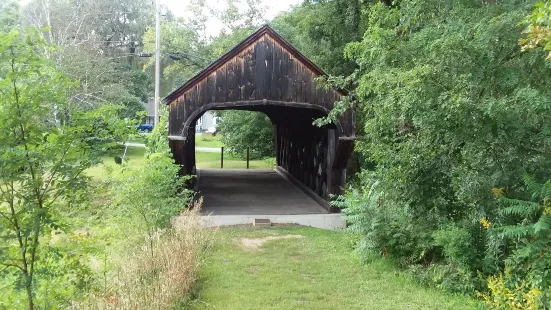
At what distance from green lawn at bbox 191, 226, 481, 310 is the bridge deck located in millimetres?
3100

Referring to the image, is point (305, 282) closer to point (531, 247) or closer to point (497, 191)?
point (497, 191)

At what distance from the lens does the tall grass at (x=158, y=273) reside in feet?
13.2

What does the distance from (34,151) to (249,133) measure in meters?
23.9

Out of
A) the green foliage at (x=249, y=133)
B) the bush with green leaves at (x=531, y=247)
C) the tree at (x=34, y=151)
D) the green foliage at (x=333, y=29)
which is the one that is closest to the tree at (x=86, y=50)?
the green foliage at (x=249, y=133)

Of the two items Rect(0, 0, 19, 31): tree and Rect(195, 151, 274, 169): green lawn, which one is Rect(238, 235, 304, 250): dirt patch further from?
Rect(195, 151, 274, 169): green lawn

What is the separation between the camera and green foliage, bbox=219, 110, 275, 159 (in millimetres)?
26438

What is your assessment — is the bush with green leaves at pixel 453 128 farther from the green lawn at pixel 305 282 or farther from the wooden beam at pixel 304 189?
the wooden beam at pixel 304 189

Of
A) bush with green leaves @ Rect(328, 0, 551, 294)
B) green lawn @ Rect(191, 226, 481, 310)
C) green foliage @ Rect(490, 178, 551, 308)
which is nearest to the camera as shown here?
green foliage @ Rect(490, 178, 551, 308)

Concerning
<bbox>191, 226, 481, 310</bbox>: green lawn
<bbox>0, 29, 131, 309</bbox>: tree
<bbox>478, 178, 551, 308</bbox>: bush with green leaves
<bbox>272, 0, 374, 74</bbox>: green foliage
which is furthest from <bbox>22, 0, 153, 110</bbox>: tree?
<bbox>478, 178, 551, 308</bbox>: bush with green leaves

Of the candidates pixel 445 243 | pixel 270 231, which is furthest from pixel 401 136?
pixel 270 231

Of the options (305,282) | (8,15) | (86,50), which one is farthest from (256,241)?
(86,50)

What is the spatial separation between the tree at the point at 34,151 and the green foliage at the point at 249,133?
23073 mm

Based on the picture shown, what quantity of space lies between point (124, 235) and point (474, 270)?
472 centimetres

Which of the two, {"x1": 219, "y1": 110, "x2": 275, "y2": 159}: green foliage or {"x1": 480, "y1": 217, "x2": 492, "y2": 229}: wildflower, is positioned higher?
{"x1": 219, "y1": 110, "x2": 275, "y2": 159}: green foliage
